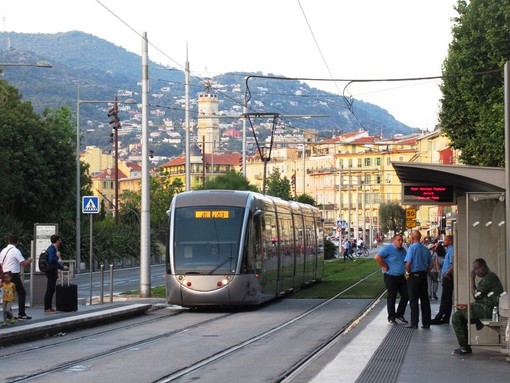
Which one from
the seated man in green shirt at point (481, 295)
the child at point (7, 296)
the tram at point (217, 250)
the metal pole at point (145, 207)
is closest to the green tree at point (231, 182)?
the metal pole at point (145, 207)

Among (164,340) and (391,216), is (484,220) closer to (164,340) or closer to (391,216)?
(164,340)

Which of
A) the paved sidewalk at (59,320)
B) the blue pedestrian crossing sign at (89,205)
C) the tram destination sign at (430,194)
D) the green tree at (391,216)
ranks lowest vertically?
the paved sidewalk at (59,320)

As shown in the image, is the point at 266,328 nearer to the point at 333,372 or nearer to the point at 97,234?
the point at 333,372

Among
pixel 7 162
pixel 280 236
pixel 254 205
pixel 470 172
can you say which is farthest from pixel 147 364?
pixel 7 162

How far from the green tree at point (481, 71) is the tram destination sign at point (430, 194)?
2412 cm

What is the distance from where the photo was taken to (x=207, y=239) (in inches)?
1216

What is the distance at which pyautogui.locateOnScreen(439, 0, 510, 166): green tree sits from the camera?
1868 inches

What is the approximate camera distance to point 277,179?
4328 inches

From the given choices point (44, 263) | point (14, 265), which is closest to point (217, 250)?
point (44, 263)

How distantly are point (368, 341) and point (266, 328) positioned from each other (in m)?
4.37

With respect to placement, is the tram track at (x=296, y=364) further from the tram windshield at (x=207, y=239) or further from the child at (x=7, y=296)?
the child at (x=7, y=296)

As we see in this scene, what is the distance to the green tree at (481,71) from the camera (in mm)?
47438

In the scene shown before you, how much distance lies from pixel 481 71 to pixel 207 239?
66.7 feet

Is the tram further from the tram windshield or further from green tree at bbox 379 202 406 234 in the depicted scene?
green tree at bbox 379 202 406 234
